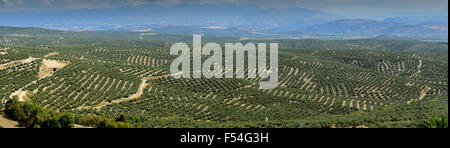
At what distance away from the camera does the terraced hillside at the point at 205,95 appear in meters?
37.0

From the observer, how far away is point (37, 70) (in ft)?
156

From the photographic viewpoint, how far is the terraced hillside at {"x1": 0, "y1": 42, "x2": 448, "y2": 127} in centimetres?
3700

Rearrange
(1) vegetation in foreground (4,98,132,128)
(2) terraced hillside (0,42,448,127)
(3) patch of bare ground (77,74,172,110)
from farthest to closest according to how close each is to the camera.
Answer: (3) patch of bare ground (77,74,172,110) < (2) terraced hillside (0,42,448,127) < (1) vegetation in foreground (4,98,132,128)

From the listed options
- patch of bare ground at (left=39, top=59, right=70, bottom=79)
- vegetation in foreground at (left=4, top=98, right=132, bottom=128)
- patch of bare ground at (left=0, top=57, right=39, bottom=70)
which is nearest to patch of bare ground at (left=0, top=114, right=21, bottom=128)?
vegetation in foreground at (left=4, top=98, right=132, bottom=128)

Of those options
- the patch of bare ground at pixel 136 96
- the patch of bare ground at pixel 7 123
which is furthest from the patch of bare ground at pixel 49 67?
the patch of bare ground at pixel 7 123

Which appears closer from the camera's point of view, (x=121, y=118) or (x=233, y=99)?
(x=121, y=118)

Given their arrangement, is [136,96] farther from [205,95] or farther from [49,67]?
[49,67]

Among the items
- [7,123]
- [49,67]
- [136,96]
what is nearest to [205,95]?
[136,96]

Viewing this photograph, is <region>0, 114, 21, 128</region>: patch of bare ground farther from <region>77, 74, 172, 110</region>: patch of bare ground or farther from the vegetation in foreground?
<region>77, 74, 172, 110</region>: patch of bare ground

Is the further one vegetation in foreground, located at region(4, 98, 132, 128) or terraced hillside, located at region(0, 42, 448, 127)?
terraced hillside, located at region(0, 42, 448, 127)

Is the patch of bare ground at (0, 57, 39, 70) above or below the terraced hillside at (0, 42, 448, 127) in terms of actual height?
above
